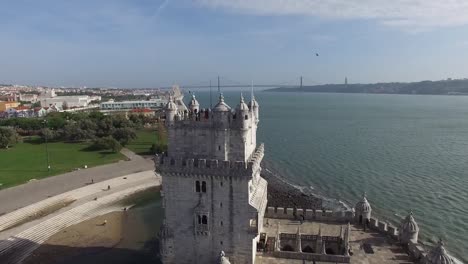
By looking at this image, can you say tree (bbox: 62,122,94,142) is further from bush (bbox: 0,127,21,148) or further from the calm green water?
the calm green water

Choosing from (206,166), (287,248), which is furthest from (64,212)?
(287,248)

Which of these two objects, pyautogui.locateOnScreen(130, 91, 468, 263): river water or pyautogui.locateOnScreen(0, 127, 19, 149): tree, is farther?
pyautogui.locateOnScreen(0, 127, 19, 149): tree

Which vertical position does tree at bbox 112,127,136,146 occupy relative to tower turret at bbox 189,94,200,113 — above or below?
below

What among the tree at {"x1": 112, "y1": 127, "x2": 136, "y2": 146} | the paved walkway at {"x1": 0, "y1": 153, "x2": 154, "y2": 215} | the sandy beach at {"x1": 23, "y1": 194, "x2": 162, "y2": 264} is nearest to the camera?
the sandy beach at {"x1": 23, "y1": 194, "x2": 162, "y2": 264}

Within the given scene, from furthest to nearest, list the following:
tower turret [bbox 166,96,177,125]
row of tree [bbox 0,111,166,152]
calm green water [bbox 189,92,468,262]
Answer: row of tree [bbox 0,111,166,152] → calm green water [bbox 189,92,468,262] → tower turret [bbox 166,96,177,125]

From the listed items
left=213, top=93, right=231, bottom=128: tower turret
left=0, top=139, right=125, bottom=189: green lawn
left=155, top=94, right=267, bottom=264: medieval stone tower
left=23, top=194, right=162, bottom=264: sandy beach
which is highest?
left=213, top=93, right=231, bottom=128: tower turret

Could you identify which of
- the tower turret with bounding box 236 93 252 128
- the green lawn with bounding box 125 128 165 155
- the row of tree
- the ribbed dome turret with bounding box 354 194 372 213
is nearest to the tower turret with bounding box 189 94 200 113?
the tower turret with bounding box 236 93 252 128

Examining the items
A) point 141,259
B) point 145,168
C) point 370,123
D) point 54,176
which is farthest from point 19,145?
point 370,123

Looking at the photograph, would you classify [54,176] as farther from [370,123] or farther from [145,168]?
[370,123]

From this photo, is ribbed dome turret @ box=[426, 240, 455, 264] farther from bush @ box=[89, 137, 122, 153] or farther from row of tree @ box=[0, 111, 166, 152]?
bush @ box=[89, 137, 122, 153]
